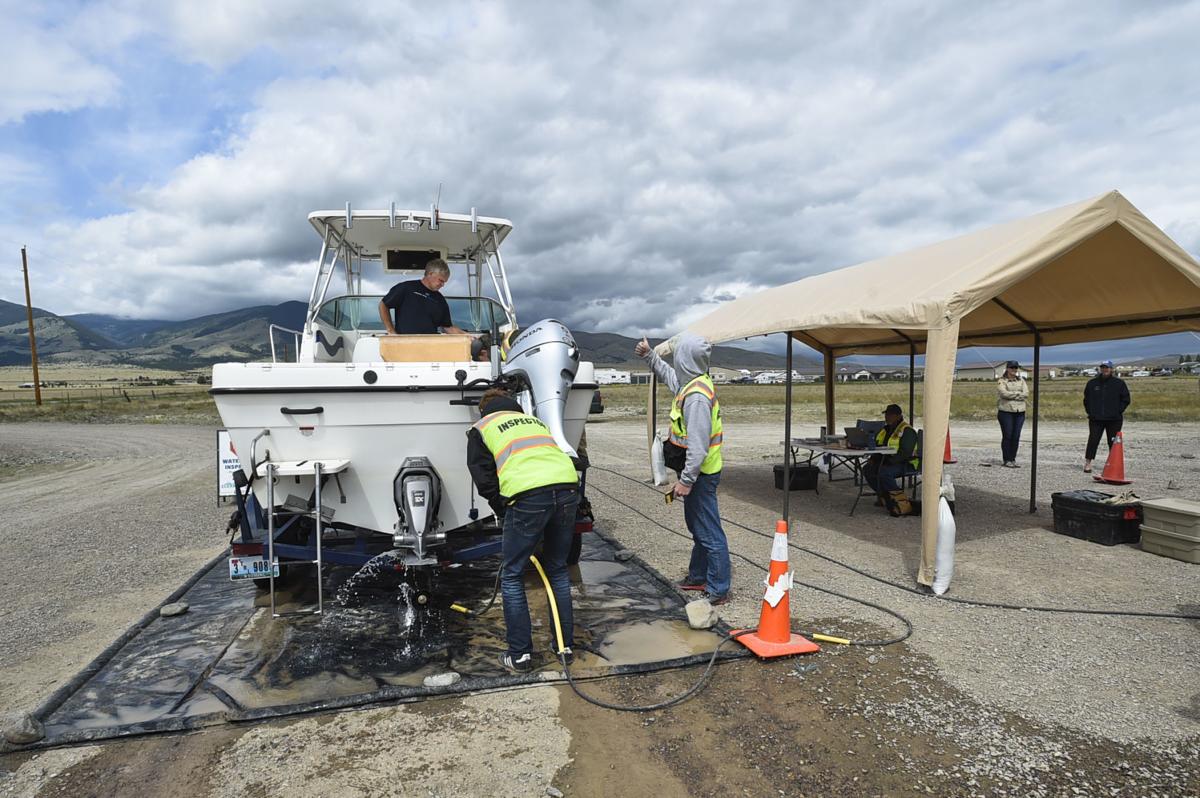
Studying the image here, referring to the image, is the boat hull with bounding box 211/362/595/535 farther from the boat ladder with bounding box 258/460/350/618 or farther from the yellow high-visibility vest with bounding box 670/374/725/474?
the yellow high-visibility vest with bounding box 670/374/725/474

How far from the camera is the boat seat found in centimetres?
518

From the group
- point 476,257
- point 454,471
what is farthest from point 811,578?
point 476,257

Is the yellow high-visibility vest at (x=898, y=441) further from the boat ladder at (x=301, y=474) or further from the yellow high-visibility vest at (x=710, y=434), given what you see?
the boat ladder at (x=301, y=474)

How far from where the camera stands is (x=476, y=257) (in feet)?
25.4

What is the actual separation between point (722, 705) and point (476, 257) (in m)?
5.64

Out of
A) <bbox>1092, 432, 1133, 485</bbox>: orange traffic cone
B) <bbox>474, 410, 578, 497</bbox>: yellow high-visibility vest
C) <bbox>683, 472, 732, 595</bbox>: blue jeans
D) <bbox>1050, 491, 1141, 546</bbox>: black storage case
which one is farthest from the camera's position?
<bbox>1092, 432, 1133, 485</bbox>: orange traffic cone

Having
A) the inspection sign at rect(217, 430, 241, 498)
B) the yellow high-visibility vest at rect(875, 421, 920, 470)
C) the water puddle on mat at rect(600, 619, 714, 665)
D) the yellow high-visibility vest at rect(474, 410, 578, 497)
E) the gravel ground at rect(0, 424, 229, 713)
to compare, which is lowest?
the gravel ground at rect(0, 424, 229, 713)

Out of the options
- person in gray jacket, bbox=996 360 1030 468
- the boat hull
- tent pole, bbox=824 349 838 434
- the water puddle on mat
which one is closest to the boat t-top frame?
the boat hull

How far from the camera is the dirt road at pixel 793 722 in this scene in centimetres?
289

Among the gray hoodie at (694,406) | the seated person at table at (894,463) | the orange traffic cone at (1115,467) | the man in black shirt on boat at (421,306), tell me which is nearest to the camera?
the gray hoodie at (694,406)

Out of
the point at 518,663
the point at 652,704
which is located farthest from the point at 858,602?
the point at 518,663

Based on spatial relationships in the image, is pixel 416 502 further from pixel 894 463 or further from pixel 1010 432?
pixel 1010 432

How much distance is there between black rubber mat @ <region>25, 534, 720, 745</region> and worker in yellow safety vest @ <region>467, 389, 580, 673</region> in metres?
0.29

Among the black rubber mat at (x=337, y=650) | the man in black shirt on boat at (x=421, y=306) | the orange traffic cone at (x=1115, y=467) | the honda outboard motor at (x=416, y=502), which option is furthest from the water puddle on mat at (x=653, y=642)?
the orange traffic cone at (x=1115, y=467)
